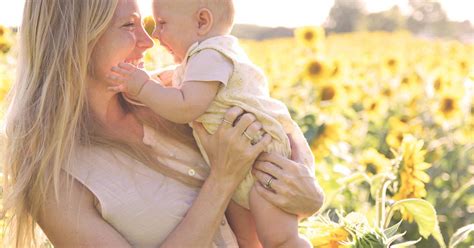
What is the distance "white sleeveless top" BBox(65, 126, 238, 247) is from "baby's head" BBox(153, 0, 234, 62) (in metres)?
0.24

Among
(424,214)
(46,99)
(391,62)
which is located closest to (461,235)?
(424,214)

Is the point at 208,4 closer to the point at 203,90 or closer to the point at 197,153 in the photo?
the point at 203,90

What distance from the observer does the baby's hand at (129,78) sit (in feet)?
6.97

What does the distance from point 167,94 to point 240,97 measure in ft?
0.55

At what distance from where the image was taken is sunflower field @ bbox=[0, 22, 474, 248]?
2.98 m

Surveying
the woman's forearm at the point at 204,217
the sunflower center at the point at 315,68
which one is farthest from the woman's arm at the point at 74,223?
the sunflower center at the point at 315,68

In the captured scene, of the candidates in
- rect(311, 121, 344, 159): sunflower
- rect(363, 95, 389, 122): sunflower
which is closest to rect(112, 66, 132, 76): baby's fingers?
rect(311, 121, 344, 159): sunflower

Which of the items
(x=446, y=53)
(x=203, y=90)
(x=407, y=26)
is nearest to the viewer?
(x=203, y=90)

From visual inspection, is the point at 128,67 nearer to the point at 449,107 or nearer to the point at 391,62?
the point at 449,107

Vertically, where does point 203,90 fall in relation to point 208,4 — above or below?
below

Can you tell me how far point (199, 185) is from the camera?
230cm

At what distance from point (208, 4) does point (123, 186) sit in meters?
0.43

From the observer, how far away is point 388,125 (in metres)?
4.84

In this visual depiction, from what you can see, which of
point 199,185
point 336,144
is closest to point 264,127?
point 199,185
